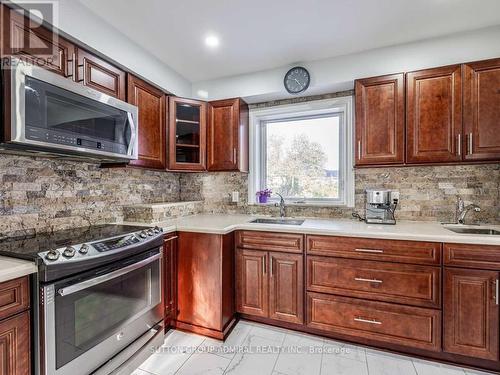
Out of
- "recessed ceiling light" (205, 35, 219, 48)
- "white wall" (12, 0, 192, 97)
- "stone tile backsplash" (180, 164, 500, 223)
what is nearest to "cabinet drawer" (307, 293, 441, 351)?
"stone tile backsplash" (180, 164, 500, 223)

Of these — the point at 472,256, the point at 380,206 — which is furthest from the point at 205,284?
the point at 472,256

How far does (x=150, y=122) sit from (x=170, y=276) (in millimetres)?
1419

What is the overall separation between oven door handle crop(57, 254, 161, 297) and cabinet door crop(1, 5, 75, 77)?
1265mm

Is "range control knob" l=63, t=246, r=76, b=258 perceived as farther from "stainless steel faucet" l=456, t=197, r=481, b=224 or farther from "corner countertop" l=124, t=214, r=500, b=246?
"stainless steel faucet" l=456, t=197, r=481, b=224

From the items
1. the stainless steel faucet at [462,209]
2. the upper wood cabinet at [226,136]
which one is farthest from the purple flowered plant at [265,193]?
the stainless steel faucet at [462,209]

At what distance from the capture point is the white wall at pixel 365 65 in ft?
6.54

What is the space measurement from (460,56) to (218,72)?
217cm

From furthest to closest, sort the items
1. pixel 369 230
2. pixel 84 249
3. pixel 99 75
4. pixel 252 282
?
pixel 252 282 < pixel 369 230 < pixel 99 75 < pixel 84 249

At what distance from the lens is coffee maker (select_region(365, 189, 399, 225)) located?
7.49 ft

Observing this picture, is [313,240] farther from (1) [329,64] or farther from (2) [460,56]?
(2) [460,56]

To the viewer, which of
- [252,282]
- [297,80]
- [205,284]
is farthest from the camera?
[297,80]

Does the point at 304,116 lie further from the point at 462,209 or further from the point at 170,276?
the point at 170,276

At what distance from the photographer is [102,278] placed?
1.48 meters

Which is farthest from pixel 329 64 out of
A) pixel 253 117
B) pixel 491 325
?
pixel 491 325
